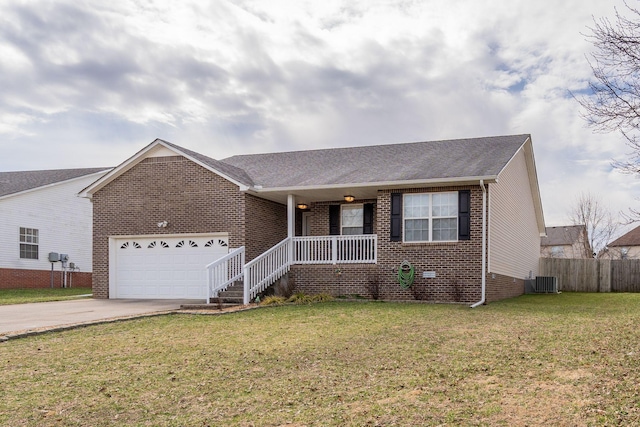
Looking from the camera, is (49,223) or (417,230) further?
(49,223)

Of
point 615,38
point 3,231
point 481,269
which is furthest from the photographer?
point 3,231

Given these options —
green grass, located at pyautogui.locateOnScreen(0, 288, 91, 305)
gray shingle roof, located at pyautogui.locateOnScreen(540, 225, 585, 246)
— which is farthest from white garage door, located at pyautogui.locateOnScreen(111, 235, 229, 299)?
gray shingle roof, located at pyautogui.locateOnScreen(540, 225, 585, 246)

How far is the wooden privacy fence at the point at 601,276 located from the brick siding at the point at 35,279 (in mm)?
22965

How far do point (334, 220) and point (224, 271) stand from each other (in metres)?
4.58

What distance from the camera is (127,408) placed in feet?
19.8

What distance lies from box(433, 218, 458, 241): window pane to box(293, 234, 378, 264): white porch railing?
5.94 feet

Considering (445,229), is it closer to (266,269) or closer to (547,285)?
(266,269)

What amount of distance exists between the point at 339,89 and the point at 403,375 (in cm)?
1333

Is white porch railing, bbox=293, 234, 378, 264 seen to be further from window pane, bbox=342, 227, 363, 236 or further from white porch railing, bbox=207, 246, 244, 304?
white porch railing, bbox=207, 246, 244, 304

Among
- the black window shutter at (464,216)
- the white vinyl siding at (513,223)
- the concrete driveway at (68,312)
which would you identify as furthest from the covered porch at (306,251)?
the white vinyl siding at (513,223)

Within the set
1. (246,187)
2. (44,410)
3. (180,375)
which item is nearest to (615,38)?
(180,375)

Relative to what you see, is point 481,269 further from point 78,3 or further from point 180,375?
point 78,3

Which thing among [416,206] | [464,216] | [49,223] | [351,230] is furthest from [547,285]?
[49,223]

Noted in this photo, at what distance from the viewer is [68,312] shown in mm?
14094
